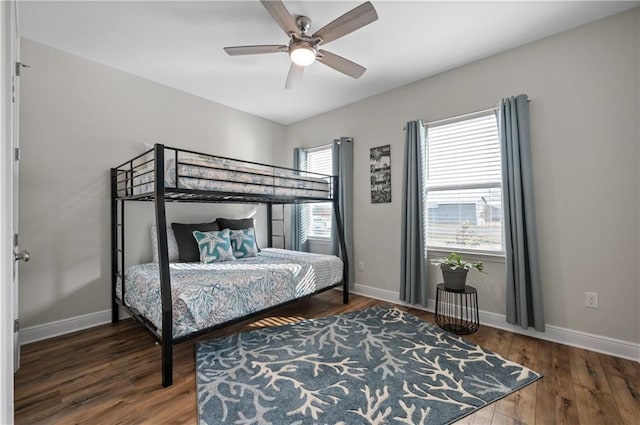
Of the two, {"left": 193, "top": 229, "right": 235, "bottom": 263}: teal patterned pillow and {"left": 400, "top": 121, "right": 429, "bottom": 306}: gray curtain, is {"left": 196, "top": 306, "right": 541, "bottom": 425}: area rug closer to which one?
{"left": 400, "top": 121, "right": 429, "bottom": 306}: gray curtain

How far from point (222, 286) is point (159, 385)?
2.37ft

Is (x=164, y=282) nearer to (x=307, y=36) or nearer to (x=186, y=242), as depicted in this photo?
(x=186, y=242)

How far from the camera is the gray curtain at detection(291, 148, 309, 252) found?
4434mm

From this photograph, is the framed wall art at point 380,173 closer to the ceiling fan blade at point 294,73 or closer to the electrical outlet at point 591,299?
the ceiling fan blade at point 294,73

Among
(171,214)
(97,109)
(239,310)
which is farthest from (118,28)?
(239,310)

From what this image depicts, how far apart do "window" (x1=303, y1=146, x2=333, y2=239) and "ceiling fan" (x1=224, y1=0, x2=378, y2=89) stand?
1857 mm

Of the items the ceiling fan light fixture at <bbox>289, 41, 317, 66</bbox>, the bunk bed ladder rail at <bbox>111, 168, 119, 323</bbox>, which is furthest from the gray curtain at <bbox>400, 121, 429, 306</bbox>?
the bunk bed ladder rail at <bbox>111, 168, 119, 323</bbox>

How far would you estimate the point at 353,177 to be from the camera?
3936mm

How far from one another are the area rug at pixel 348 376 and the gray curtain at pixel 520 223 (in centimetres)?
62

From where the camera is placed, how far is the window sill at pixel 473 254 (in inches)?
108

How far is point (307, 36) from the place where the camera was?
6.86 feet

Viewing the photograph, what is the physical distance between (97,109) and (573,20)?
4.31 metres

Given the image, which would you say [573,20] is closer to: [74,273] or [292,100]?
[292,100]

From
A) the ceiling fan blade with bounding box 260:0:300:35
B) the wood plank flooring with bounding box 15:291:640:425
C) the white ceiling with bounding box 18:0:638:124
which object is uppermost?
the white ceiling with bounding box 18:0:638:124
